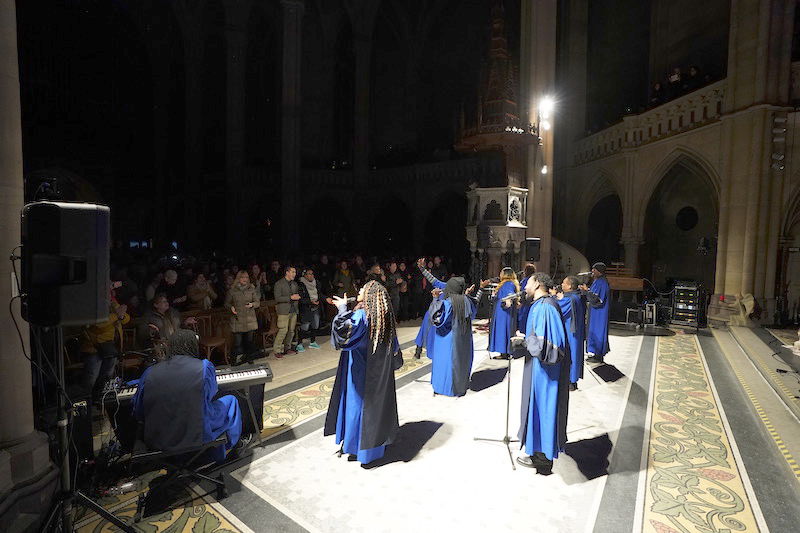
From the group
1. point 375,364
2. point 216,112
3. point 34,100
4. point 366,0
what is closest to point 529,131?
point 375,364

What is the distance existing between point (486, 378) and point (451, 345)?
55.7 inches

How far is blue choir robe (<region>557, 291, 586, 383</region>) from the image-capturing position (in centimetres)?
621

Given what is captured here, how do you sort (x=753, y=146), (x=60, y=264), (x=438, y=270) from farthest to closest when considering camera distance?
(x=438, y=270)
(x=753, y=146)
(x=60, y=264)

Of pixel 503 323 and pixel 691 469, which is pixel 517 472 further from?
pixel 503 323

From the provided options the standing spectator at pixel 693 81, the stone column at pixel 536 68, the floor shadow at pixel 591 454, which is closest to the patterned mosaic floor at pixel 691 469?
the floor shadow at pixel 591 454

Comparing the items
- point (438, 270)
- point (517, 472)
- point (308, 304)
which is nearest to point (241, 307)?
point (308, 304)

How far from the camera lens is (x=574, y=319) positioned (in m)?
6.23

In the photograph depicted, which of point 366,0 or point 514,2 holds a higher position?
point 366,0

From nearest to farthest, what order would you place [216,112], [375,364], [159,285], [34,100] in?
[375,364]
[159,285]
[34,100]
[216,112]

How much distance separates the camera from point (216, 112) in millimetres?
22594

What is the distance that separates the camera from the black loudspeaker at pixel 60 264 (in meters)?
2.55

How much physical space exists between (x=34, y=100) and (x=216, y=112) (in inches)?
287

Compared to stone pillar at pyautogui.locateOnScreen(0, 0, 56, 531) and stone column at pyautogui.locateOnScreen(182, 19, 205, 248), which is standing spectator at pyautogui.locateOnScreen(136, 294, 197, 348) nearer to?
stone pillar at pyautogui.locateOnScreen(0, 0, 56, 531)

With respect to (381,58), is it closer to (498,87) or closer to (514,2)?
(514,2)
